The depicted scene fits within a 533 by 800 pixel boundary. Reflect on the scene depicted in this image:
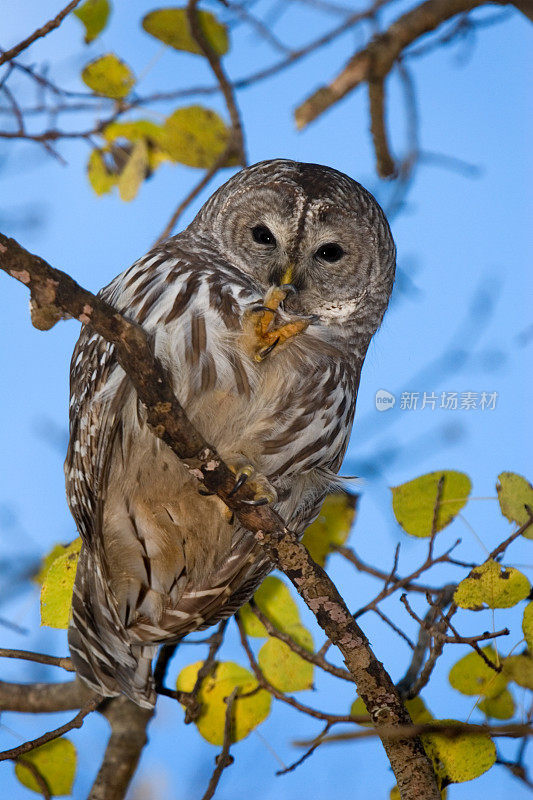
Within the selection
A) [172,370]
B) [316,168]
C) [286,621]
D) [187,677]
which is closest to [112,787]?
[187,677]

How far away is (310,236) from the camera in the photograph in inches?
72.1

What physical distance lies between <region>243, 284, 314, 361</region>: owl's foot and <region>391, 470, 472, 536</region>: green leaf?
0.39 m

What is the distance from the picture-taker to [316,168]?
76.3 inches

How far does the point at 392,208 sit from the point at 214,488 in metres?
1.10

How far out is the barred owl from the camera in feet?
5.10

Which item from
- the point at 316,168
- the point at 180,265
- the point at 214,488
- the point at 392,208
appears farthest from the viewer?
the point at 392,208

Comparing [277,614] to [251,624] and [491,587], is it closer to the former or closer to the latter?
[251,624]

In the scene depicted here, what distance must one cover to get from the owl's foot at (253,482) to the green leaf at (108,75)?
106 centimetres

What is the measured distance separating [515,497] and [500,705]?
1.34 feet

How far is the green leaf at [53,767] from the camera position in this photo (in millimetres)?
1828

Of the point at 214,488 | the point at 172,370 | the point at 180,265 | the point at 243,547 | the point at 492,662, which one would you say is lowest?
the point at 492,662

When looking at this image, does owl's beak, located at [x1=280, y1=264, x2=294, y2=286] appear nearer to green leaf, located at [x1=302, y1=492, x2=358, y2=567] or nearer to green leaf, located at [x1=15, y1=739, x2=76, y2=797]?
green leaf, located at [x1=302, y1=492, x2=358, y2=567]

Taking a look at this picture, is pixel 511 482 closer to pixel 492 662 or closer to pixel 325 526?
pixel 492 662

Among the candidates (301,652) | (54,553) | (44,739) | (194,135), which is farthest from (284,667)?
(194,135)
